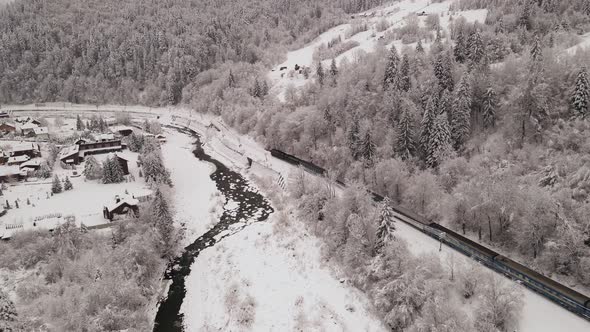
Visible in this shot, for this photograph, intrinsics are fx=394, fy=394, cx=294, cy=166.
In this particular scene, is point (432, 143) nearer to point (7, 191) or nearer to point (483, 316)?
point (483, 316)

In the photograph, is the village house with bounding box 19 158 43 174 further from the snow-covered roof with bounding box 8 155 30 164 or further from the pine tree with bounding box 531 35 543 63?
the pine tree with bounding box 531 35 543 63

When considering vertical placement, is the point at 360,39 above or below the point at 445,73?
above

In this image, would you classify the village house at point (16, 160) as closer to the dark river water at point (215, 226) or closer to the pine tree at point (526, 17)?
the dark river water at point (215, 226)

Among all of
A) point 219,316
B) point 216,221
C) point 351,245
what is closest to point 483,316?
point 351,245

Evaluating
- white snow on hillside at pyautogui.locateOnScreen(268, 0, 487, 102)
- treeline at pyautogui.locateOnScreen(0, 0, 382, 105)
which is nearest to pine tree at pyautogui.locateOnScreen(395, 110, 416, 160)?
white snow on hillside at pyautogui.locateOnScreen(268, 0, 487, 102)

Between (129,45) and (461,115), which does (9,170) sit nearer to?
(461,115)

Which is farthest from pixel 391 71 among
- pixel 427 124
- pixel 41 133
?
pixel 41 133
